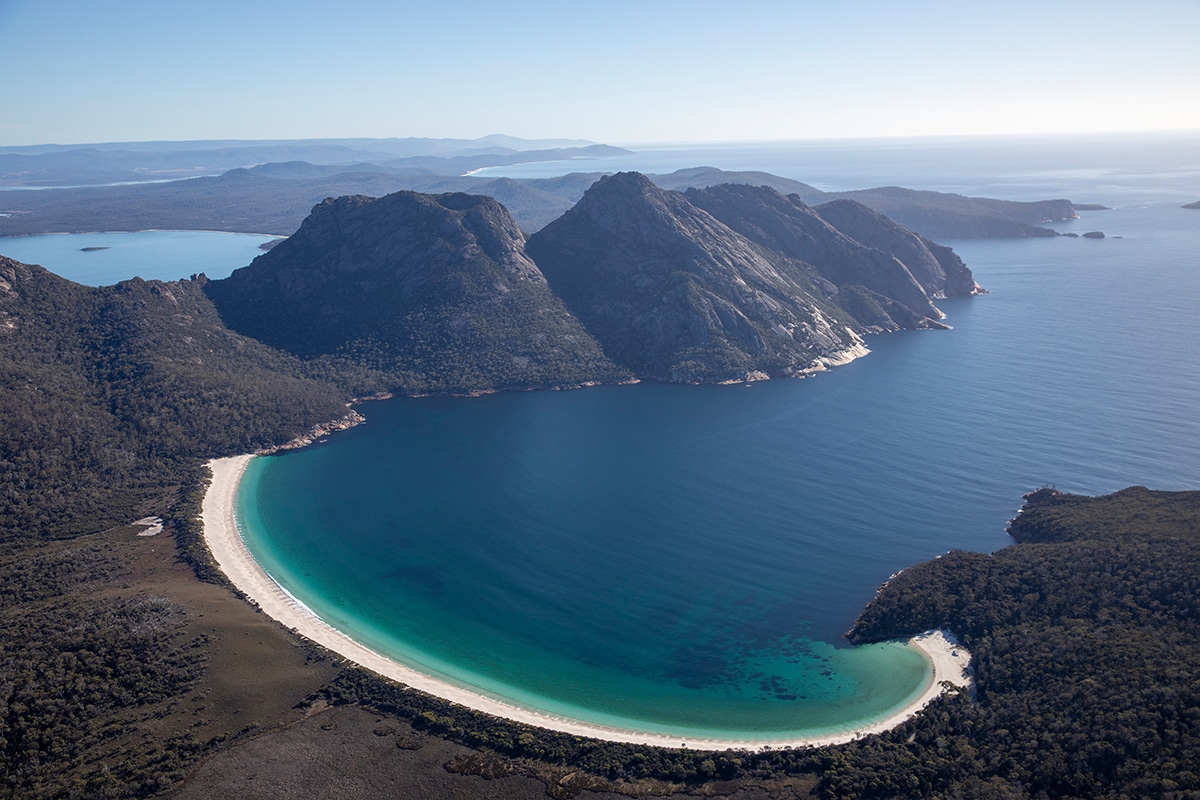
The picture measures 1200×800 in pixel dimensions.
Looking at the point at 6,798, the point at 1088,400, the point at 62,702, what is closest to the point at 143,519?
the point at 62,702

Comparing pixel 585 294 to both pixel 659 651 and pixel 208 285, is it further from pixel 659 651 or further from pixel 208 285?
pixel 659 651

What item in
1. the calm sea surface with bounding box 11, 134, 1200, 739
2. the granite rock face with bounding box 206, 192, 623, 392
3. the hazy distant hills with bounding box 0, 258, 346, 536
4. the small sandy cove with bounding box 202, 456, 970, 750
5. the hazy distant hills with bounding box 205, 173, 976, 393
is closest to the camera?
the small sandy cove with bounding box 202, 456, 970, 750

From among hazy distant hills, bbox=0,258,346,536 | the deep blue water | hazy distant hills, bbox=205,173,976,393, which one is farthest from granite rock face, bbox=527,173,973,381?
hazy distant hills, bbox=0,258,346,536

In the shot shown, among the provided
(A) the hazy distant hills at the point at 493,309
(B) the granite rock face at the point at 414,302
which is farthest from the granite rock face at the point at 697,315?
(B) the granite rock face at the point at 414,302

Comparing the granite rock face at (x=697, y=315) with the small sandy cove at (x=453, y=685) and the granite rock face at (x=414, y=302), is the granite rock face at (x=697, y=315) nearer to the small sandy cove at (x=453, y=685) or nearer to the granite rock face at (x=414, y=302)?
the granite rock face at (x=414, y=302)

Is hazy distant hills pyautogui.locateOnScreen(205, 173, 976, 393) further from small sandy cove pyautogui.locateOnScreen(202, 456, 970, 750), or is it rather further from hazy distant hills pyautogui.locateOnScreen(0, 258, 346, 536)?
small sandy cove pyautogui.locateOnScreen(202, 456, 970, 750)

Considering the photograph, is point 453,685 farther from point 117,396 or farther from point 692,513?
point 117,396

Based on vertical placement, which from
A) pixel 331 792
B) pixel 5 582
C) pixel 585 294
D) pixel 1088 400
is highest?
pixel 585 294
